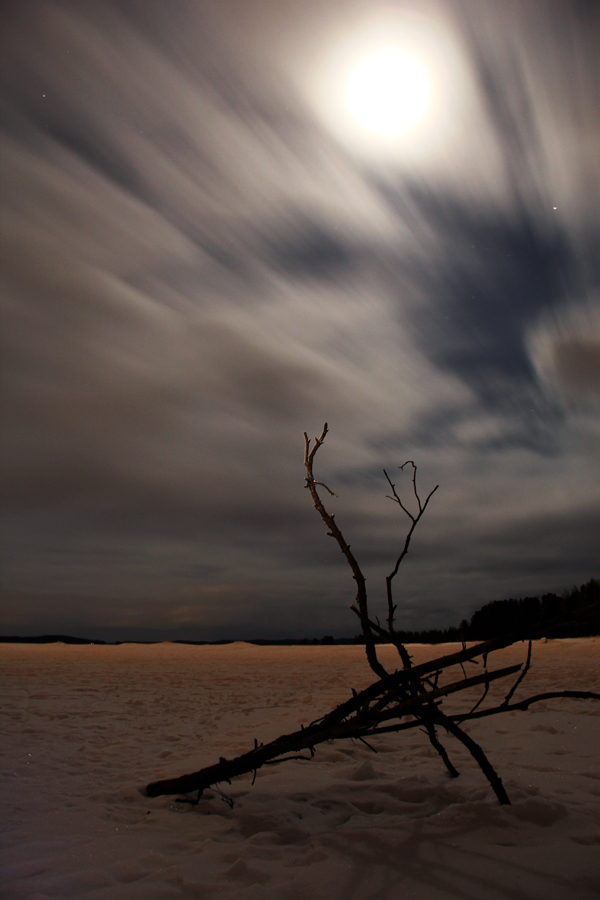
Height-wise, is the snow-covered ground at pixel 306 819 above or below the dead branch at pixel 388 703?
below

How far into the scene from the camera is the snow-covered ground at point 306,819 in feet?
8.50

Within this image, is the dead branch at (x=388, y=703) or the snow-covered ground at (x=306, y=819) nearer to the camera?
the snow-covered ground at (x=306, y=819)

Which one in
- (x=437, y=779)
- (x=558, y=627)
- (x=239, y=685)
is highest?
(x=558, y=627)

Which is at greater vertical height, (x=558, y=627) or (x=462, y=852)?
(x=558, y=627)

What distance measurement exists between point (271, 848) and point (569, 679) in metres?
10.5

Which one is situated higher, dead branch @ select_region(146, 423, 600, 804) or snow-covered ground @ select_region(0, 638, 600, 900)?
dead branch @ select_region(146, 423, 600, 804)

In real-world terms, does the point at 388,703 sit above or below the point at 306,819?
above

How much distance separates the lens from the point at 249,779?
470 centimetres

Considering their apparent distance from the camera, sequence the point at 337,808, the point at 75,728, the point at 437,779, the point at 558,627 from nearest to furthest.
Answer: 1. the point at 558,627
2. the point at 337,808
3. the point at 437,779
4. the point at 75,728

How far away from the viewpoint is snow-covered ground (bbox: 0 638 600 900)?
8.50 feet

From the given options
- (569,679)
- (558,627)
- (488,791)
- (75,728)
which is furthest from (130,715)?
(569,679)

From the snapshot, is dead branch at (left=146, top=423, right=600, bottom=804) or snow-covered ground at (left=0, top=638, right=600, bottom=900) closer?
snow-covered ground at (left=0, top=638, right=600, bottom=900)

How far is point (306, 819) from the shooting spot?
11.8ft

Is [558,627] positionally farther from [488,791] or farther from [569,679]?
[569,679]
